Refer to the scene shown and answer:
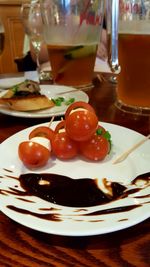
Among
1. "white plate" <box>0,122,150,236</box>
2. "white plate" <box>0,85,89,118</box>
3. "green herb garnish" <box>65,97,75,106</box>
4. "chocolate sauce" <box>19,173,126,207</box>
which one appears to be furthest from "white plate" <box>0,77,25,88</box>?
"chocolate sauce" <box>19,173,126,207</box>

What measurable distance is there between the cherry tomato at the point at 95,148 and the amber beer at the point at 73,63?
450 mm

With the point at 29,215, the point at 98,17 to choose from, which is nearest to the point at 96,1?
the point at 98,17

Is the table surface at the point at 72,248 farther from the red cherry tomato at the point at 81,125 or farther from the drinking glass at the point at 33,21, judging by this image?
the drinking glass at the point at 33,21

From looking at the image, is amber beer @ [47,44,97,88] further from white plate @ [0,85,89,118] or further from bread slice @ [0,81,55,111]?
bread slice @ [0,81,55,111]

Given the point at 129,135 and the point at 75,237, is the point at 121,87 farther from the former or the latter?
the point at 75,237

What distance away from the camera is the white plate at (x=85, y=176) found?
0.27 m

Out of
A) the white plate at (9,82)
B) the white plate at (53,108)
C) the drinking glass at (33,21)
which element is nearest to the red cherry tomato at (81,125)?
the white plate at (53,108)

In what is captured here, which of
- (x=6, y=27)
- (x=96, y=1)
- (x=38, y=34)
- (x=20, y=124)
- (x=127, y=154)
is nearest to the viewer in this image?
(x=127, y=154)

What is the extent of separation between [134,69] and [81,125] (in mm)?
279

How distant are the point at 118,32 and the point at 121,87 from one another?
0.13 metres

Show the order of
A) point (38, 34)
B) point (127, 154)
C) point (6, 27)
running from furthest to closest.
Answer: point (6, 27), point (38, 34), point (127, 154)

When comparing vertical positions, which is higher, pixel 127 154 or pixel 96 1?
pixel 96 1

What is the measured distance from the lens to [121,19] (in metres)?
0.60

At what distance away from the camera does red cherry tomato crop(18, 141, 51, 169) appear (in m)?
0.39
